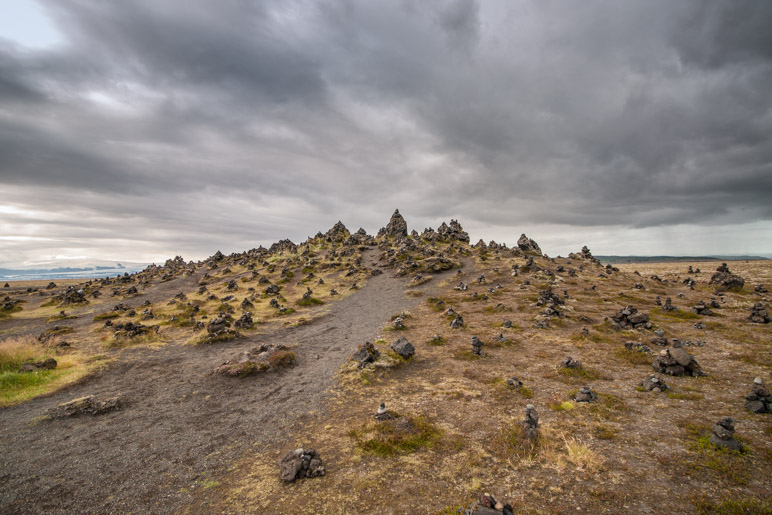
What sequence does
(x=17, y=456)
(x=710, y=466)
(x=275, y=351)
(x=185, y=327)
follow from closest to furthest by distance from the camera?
1. (x=710, y=466)
2. (x=17, y=456)
3. (x=275, y=351)
4. (x=185, y=327)

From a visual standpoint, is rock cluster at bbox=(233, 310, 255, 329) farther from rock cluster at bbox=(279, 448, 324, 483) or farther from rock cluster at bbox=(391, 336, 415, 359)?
rock cluster at bbox=(279, 448, 324, 483)

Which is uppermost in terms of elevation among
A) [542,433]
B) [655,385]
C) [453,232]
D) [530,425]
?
[453,232]

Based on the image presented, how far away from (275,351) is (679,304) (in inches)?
2424

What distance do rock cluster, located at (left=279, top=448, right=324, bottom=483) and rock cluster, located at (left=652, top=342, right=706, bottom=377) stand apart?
25.4 m

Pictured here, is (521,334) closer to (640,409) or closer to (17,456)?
(640,409)

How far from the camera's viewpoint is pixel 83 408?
20.0m

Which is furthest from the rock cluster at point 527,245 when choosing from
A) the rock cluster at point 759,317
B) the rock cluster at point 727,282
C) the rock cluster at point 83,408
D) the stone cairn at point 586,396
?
the rock cluster at point 83,408

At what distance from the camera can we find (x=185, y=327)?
1812 inches

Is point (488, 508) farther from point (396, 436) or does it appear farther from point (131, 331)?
point (131, 331)

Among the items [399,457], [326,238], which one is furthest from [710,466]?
[326,238]

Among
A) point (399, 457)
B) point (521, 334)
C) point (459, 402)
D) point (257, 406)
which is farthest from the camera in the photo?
point (521, 334)

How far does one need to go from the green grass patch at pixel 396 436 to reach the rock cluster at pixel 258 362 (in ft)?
48.6

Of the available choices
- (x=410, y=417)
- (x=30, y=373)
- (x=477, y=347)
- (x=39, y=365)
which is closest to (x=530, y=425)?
(x=410, y=417)

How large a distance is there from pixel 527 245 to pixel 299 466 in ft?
379
